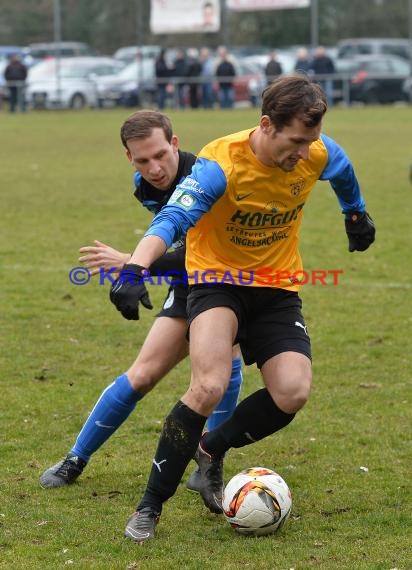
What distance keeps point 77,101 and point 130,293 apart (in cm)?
3154

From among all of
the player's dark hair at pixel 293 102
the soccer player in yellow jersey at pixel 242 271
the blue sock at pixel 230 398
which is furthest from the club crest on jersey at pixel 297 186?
the blue sock at pixel 230 398

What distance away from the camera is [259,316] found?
15.3 feet

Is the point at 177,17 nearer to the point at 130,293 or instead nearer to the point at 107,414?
the point at 107,414

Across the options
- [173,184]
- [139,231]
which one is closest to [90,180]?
[139,231]

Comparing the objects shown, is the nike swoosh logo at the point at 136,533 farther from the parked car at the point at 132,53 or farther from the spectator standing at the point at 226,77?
the parked car at the point at 132,53

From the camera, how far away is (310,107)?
423cm

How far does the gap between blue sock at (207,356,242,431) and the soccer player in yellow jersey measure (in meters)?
0.33

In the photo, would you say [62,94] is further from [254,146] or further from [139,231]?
[254,146]

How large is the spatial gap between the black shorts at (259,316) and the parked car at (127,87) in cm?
2998

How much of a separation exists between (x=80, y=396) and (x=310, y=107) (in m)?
2.80

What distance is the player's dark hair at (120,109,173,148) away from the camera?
4785mm

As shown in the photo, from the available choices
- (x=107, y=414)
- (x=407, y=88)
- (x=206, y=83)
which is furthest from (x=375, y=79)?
(x=107, y=414)

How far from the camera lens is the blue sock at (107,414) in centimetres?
493

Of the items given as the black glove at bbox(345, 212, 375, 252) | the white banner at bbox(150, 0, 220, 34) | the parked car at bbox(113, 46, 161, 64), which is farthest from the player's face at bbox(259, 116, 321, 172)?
the parked car at bbox(113, 46, 161, 64)
